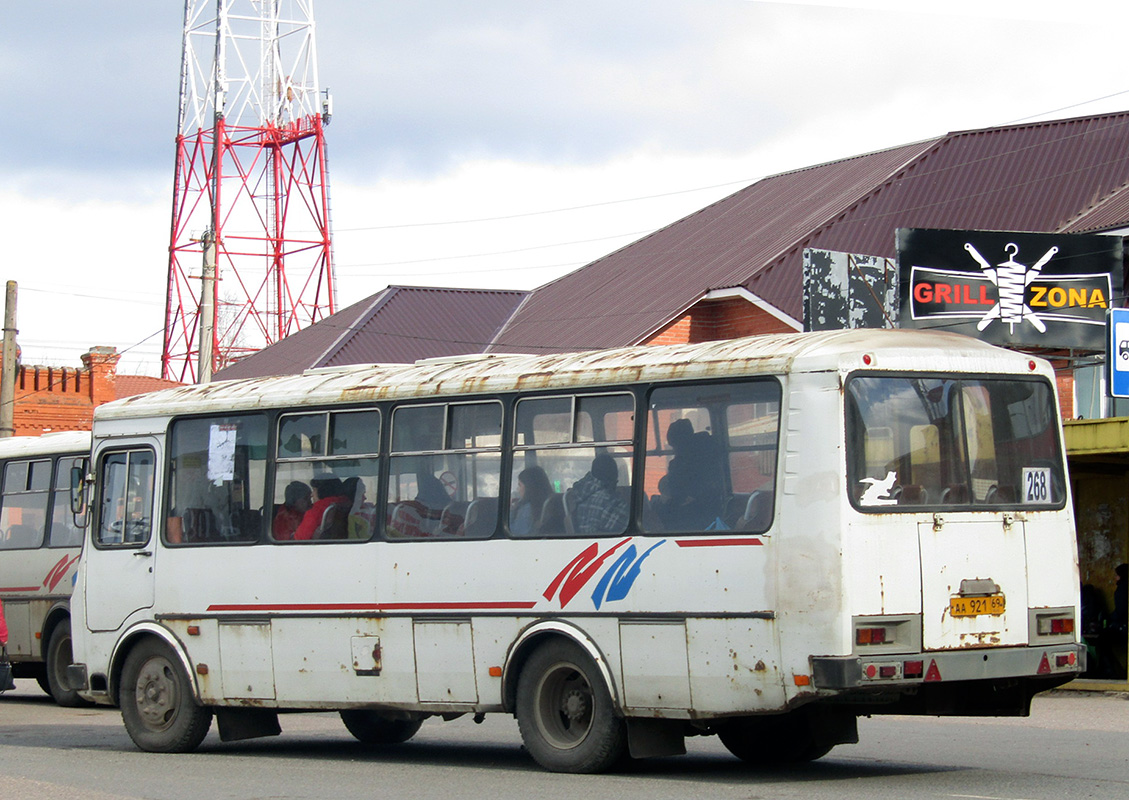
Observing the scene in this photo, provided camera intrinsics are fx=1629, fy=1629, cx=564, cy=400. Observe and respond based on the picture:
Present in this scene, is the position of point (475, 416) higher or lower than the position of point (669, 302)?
lower

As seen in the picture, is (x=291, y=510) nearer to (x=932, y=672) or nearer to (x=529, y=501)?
(x=529, y=501)

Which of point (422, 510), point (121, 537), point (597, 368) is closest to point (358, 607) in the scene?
point (422, 510)

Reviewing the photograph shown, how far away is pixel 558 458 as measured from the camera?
11.3 metres

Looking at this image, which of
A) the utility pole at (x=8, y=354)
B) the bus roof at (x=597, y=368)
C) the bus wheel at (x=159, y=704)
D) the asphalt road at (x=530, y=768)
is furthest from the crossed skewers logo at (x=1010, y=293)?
the utility pole at (x=8, y=354)

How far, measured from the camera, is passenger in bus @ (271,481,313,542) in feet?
41.7

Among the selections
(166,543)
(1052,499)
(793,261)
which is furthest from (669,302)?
(1052,499)

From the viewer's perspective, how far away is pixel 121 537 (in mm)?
14078

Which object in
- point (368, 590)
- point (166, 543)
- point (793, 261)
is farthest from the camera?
point (793, 261)

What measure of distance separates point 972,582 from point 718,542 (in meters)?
1.58

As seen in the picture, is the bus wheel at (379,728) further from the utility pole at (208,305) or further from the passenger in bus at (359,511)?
the utility pole at (208,305)

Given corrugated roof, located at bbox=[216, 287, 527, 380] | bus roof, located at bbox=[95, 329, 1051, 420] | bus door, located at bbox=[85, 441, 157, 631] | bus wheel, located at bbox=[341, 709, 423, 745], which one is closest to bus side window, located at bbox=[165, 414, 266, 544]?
bus roof, located at bbox=[95, 329, 1051, 420]

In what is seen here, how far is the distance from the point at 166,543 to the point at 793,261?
19.4m

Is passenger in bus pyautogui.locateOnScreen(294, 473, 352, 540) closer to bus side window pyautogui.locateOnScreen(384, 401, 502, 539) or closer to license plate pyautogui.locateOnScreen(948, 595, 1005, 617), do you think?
bus side window pyautogui.locateOnScreen(384, 401, 502, 539)

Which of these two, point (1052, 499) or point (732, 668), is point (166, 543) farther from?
point (1052, 499)
